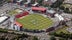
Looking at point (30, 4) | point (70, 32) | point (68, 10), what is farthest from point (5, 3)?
point (70, 32)

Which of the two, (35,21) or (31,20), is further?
(31,20)

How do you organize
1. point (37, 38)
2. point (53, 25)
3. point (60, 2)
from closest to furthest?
point (37, 38) < point (53, 25) < point (60, 2)

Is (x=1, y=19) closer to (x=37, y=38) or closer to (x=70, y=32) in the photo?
(x=37, y=38)

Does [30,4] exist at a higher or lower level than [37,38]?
higher

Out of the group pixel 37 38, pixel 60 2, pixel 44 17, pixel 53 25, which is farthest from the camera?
pixel 60 2

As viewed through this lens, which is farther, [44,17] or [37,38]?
[44,17]

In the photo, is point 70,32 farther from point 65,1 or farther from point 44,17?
point 65,1

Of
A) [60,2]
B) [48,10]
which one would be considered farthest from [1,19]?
[60,2]
